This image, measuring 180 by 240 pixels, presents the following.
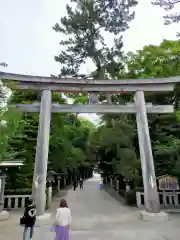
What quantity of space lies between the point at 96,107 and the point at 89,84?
1.31 m

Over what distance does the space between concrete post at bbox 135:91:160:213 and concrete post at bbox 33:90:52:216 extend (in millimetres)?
4603

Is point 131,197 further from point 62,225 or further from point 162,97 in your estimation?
point 62,225

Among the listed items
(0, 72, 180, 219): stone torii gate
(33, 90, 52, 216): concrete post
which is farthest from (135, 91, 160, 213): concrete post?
(33, 90, 52, 216): concrete post

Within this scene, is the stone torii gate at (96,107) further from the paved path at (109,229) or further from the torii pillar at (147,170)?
the paved path at (109,229)

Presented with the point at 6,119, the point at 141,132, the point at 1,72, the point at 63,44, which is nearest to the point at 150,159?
the point at 141,132

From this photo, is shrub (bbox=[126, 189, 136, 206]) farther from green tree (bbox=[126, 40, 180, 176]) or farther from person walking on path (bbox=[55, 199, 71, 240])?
person walking on path (bbox=[55, 199, 71, 240])

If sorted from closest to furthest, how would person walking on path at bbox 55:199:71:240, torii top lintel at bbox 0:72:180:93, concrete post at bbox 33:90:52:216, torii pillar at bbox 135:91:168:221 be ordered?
person walking on path at bbox 55:199:71:240, concrete post at bbox 33:90:52:216, torii pillar at bbox 135:91:168:221, torii top lintel at bbox 0:72:180:93

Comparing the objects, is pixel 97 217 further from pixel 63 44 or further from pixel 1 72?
pixel 63 44

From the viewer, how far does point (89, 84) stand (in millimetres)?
11109

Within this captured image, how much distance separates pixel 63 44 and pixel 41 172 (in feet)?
42.0

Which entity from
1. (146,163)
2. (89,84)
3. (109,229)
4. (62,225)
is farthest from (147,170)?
(62,225)

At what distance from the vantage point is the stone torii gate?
935 cm

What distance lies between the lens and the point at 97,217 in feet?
31.4

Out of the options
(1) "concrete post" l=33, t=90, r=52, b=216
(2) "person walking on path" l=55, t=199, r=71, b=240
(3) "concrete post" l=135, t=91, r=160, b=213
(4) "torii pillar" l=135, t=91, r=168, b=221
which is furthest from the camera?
(3) "concrete post" l=135, t=91, r=160, b=213
